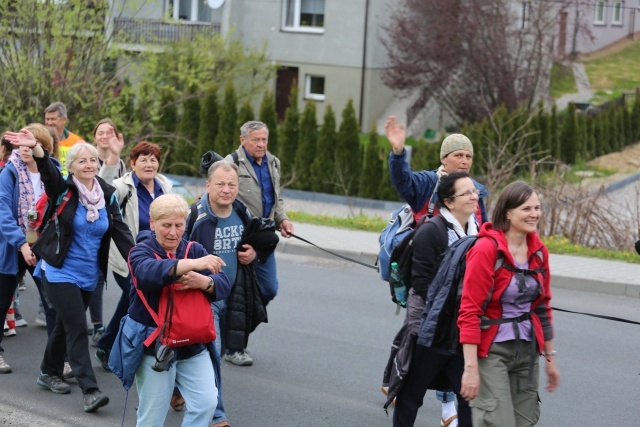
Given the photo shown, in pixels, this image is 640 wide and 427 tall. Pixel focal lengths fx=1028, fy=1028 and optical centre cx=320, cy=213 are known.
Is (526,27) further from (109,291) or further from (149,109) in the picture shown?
(109,291)

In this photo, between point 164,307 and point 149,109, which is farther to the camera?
point 149,109

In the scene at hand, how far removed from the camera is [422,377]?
5.87 metres

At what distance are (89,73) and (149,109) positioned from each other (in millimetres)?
2621

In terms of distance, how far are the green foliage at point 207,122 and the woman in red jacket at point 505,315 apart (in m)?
23.0

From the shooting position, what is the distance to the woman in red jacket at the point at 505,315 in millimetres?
5129

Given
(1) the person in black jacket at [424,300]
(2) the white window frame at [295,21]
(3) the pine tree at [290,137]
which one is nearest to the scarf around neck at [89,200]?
(1) the person in black jacket at [424,300]

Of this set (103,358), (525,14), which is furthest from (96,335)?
(525,14)

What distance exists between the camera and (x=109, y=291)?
35.9ft

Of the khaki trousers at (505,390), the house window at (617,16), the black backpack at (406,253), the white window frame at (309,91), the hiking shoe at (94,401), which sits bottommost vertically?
the hiking shoe at (94,401)

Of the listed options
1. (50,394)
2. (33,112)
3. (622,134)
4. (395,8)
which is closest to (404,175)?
(50,394)

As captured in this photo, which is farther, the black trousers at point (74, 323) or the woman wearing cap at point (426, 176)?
the black trousers at point (74, 323)

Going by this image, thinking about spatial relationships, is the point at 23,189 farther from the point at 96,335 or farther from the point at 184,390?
the point at 184,390

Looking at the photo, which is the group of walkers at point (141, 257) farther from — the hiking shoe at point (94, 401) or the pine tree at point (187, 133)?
the pine tree at point (187, 133)

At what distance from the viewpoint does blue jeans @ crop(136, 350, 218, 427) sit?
5512 millimetres
